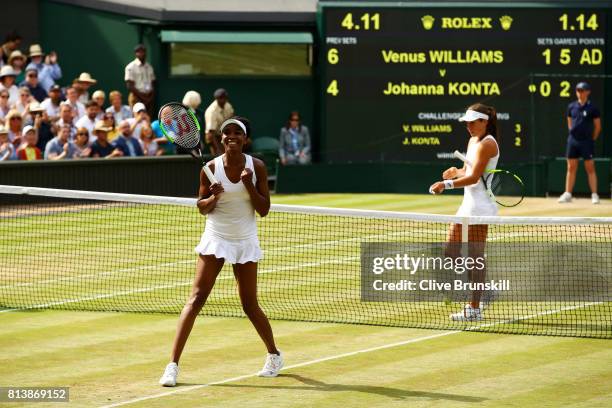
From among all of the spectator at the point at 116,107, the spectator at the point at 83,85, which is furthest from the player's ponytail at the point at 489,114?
the spectator at the point at 83,85

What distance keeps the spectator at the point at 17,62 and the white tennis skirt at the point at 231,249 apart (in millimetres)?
15217

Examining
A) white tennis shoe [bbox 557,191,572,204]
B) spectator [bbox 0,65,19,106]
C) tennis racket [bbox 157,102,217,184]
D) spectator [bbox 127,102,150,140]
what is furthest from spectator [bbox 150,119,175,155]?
tennis racket [bbox 157,102,217,184]

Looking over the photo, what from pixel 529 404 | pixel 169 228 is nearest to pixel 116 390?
pixel 529 404

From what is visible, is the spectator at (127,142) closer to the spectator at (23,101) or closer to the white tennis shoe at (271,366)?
the spectator at (23,101)

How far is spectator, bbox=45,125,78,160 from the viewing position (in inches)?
834

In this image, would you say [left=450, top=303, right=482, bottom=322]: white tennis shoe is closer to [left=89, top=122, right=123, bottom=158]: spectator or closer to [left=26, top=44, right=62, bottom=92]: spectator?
[left=89, top=122, right=123, bottom=158]: spectator

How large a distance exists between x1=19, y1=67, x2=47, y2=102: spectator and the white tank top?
14587 mm

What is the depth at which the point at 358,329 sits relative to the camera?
→ 11680 millimetres

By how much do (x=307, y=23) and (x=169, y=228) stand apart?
821cm

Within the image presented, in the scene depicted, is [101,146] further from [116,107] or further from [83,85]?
[83,85]

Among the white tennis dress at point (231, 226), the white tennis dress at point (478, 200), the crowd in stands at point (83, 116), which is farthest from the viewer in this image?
the crowd in stands at point (83, 116)

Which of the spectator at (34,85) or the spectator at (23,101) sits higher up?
the spectator at (34,85)

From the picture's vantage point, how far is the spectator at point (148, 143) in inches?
893

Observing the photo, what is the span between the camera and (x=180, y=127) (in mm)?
9922
